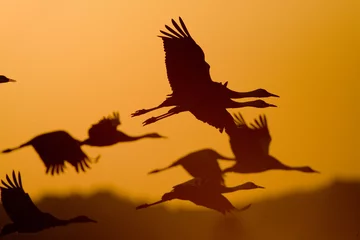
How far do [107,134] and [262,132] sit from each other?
0.44 m

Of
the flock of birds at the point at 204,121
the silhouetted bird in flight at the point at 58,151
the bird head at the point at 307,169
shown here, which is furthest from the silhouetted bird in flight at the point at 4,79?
the bird head at the point at 307,169

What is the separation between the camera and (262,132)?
122 cm

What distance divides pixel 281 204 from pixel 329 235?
16 centimetres

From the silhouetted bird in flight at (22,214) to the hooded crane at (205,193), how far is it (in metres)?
0.26

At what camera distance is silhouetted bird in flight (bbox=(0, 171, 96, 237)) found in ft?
4.16

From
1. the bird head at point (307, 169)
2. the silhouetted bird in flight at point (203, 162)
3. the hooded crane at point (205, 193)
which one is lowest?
the hooded crane at point (205, 193)

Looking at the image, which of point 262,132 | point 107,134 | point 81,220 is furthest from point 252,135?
point 81,220

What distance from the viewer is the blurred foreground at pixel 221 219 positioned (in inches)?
48.1

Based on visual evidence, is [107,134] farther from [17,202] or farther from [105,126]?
[17,202]

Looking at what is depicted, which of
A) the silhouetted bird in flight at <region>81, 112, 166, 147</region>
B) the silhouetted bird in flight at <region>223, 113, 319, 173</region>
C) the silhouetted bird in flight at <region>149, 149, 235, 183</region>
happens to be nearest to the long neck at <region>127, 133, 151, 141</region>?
the silhouetted bird in flight at <region>81, 112, 166, 147</region>

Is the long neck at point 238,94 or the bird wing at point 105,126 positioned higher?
the long neck at point 238,94

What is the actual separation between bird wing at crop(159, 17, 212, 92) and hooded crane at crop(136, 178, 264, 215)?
270 mm

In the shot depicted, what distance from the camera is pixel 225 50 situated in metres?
1.22

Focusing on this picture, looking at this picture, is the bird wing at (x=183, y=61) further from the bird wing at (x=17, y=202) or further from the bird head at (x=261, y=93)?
the bird wing at (x=17, y=202)
